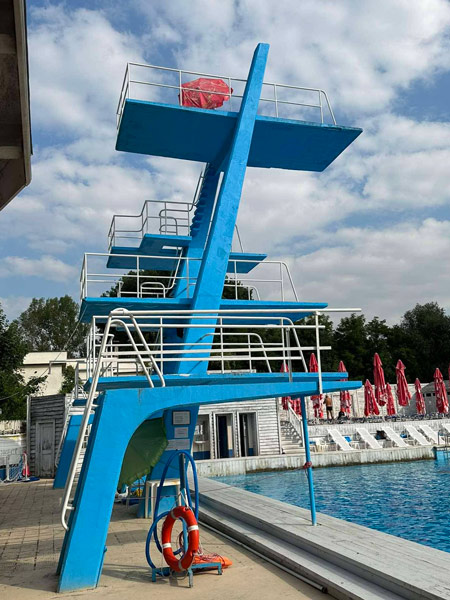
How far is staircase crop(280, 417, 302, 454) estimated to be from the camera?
25531mm

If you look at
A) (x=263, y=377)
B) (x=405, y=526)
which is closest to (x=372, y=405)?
(x=405, y=526)

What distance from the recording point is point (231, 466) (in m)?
21.8

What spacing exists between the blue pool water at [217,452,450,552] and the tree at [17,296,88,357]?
2457 inches

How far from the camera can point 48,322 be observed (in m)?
81.4

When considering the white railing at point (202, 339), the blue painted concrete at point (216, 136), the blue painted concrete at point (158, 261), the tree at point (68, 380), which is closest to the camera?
the white railing at point (202, 339)

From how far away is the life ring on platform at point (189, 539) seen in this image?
7.03m

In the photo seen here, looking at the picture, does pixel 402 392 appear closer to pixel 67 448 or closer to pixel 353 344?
pixel 67 448

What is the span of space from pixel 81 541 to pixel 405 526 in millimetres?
7572

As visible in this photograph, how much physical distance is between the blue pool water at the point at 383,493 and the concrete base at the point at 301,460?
1.11 ft

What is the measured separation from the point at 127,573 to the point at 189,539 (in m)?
1.26

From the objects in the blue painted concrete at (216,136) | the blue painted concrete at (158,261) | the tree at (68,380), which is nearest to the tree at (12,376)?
the tree at (68,380)

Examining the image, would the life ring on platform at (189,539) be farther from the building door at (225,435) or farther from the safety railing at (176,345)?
the building door at (225,435)

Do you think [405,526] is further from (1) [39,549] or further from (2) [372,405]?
(2) [372,405]

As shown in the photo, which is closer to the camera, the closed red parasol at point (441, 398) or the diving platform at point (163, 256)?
the diving platform at point (163, 256)
